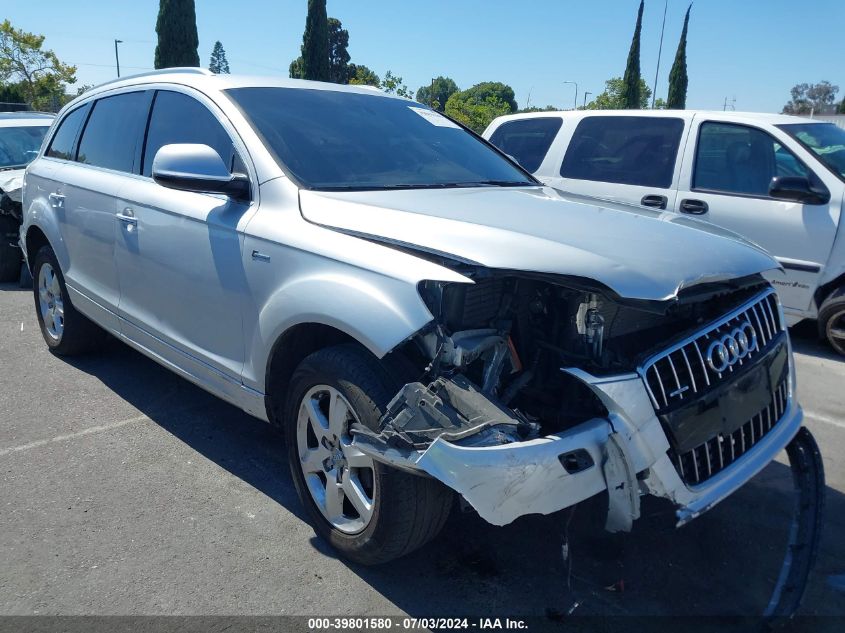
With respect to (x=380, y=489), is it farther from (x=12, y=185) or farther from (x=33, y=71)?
(x=33, y=71)

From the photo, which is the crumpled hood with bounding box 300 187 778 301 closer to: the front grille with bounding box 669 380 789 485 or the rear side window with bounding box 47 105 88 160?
the front grille with bounding box 669 380 789 485

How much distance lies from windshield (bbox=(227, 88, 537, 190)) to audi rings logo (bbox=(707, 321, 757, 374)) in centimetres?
150

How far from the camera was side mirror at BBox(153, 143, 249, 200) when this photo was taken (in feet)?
10.00

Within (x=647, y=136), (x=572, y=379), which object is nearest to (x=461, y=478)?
(x=572, y=379)

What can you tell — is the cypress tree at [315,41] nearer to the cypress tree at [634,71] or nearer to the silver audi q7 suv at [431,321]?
the cypress tree at [634,71]

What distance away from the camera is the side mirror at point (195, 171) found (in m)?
3.05

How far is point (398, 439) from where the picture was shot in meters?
2.32

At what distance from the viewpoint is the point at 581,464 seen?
220 cm

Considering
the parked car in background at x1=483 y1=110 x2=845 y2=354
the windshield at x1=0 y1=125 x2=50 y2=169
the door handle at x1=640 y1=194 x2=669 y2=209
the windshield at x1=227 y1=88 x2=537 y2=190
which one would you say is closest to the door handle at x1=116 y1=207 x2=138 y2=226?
the windshield at x1=227 y1=88 x2=537 y2=190

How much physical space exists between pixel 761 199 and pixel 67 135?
5.44m

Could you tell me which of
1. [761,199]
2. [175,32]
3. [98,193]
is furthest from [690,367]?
[175,32]

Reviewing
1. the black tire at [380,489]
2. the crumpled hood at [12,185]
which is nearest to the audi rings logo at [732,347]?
the black tire at [380,489]

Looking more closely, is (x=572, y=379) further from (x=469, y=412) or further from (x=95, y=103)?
(x=95, y=103)

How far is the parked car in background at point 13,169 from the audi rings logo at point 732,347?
764 cm
